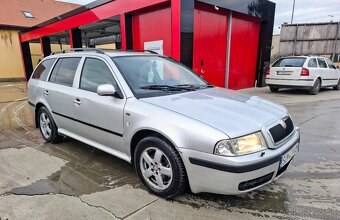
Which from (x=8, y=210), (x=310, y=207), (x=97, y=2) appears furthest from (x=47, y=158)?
(x=97, y=2)

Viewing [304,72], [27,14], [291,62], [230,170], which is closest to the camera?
[230,170]

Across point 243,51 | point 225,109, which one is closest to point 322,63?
point 243,51

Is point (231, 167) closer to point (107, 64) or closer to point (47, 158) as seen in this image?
point (107, 64)

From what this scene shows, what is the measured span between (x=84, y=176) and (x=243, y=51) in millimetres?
9900

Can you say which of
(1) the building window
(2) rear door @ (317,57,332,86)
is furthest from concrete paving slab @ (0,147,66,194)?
(1) the building window

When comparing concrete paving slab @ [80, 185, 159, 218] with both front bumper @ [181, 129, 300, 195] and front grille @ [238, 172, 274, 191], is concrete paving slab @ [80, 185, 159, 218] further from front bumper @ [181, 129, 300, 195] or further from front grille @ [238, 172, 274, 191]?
front grille @ [238, 172, 274, 191]

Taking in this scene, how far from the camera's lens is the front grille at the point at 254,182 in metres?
2.35

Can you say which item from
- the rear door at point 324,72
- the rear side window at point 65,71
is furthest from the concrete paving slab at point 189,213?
the rear door at point 324,72

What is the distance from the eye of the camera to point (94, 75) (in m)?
3.60

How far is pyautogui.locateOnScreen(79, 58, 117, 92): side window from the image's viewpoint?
3364 millimetres

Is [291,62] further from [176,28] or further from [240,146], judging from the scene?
[240,146]

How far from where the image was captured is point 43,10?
1033 inches

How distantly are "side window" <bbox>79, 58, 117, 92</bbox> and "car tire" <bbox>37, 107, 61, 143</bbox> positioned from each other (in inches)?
48.1

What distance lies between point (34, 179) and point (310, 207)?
3.29 meters
